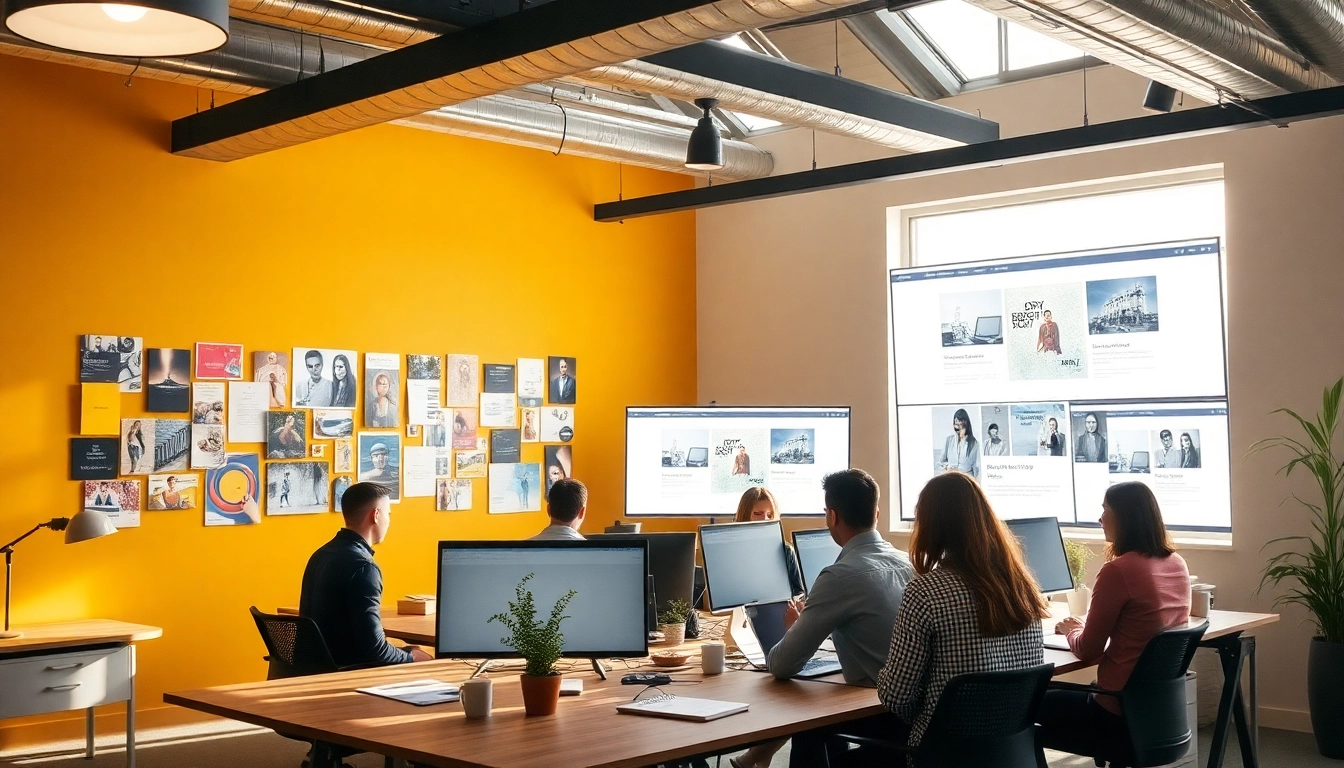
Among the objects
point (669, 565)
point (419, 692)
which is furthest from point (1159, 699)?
point (419, 692)

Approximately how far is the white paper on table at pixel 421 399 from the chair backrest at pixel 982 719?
4811 mm

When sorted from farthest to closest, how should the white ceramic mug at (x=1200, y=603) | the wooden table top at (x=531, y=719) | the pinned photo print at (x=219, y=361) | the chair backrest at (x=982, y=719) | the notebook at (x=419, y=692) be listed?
the pinned photo print at (x=219, y=361) < the white ceramic mug at (x=1200, y=603) < the notebook at (x=419, y=692) < the chair backrest at (x=982, y=719) < the wooden table top at (x=531, y=719)

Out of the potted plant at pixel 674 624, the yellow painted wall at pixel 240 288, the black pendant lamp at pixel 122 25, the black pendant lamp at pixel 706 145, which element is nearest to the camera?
the black pendant lamp at pixel 122 25

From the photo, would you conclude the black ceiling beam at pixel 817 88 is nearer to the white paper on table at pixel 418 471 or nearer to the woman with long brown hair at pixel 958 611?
the woman with long brown hair at pixel 958 611

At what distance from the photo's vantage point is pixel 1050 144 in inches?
244

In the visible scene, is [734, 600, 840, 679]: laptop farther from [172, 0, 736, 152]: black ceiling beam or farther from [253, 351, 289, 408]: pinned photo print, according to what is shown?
[253, 351, 289, 408]: pinned photo print

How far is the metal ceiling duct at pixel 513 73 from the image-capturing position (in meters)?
4.28

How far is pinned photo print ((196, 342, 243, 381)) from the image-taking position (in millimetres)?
6791

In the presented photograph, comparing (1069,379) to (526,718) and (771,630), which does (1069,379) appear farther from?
(526,718)

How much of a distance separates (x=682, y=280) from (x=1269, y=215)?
407cm

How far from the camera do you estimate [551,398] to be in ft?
27.7

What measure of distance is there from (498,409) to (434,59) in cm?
333

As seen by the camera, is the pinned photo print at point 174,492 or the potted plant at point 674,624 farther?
the pinned photo print at point 174,492

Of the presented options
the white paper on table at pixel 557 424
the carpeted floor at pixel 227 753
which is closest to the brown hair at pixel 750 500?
the carpeted floor at pixel 227 753
